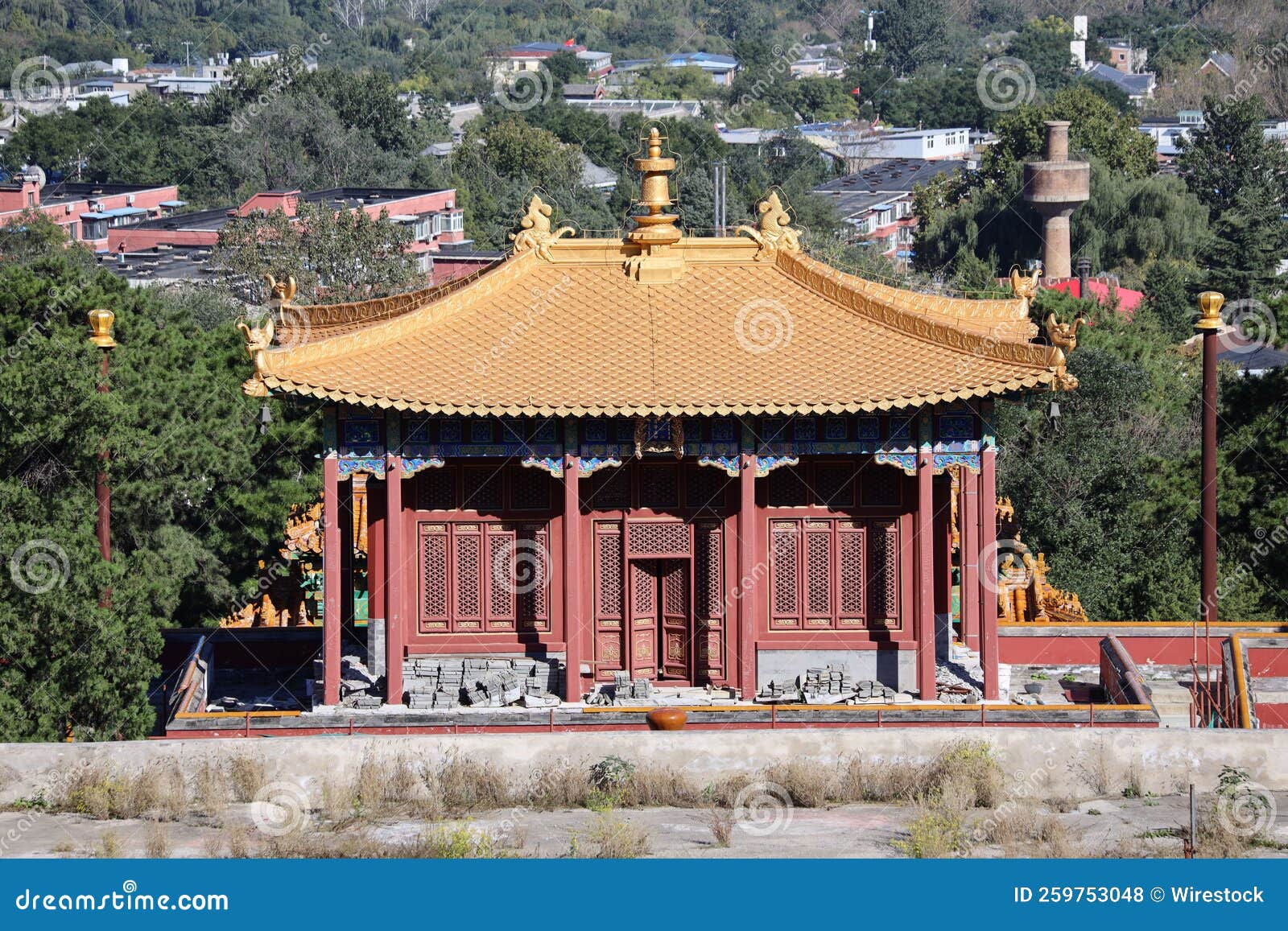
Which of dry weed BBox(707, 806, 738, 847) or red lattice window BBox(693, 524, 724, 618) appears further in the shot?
red lattice window BBox(693, 524, 724, 618)

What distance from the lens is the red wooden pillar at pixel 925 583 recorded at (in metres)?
31.9

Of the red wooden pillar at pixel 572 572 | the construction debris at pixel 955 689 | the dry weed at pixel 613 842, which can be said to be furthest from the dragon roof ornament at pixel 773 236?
the dry weed at pixel 613 842

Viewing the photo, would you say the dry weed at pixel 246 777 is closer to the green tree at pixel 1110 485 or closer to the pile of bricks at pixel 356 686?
the pile of bricks at pixel 356 686

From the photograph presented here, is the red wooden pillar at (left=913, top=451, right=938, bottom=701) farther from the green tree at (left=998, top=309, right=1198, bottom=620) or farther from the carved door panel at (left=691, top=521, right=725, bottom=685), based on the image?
the green tree at (left=998, top=309, right=1198, bottom=620)

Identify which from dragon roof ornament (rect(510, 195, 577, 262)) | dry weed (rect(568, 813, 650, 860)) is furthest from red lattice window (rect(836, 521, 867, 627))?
dry weed (rect(568, 813, 650, 860))

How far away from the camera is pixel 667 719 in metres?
30.2

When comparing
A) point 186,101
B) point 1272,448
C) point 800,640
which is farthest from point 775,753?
point 186,101

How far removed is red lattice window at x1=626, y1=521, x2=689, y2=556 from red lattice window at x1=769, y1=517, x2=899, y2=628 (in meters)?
1.23

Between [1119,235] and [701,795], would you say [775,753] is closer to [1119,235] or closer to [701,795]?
[701,795]

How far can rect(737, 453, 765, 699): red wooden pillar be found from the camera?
1251 inches

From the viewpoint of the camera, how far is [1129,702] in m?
32.0

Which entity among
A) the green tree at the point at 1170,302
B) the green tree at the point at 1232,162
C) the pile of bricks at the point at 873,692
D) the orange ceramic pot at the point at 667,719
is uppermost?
the green tree at the point at 1232,162

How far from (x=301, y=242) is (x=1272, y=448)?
4169 centimetres

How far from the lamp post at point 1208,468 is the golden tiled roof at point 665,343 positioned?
8.75 ft
